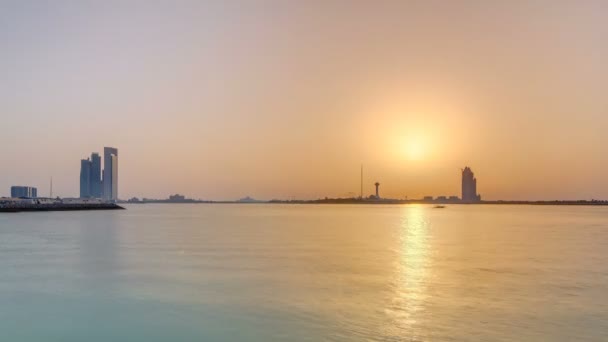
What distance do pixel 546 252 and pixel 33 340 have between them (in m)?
36.1

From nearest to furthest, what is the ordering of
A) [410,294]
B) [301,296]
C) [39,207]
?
[301,296] < [410,294] < [39,207]

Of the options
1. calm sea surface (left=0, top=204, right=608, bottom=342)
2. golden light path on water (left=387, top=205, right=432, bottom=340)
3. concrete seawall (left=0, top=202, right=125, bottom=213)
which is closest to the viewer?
calm sea surface (left=0, top=204, right=608, bottom=342)

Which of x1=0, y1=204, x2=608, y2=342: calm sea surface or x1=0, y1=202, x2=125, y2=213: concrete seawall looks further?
x1=0, y1=202, x2=125, y2=213: concrete seawall

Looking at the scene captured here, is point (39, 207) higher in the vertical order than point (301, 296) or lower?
higher

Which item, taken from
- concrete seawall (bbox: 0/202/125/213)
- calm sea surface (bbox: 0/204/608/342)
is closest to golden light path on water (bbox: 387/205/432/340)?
A: calm sea surface (bbox: 0/204/608/342)

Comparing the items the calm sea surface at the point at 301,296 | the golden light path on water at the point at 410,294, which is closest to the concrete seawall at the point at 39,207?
the calm sea surface at the point at 301,296

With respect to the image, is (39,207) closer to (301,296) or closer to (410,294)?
(301,296)

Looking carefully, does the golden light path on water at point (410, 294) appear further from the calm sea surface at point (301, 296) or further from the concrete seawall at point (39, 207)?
the concrete seawall at point (39, 207)

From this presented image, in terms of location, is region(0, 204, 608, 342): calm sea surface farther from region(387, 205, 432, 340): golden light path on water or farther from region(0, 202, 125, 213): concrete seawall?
region(0, 202, 125, 213): concrete seawall

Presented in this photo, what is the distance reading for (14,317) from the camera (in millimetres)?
17141

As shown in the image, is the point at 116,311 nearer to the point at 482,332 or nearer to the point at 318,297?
the point at 318,297

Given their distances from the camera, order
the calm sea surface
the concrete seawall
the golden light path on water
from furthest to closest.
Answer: the concrete seawall, the golden light path on water, the calm sea surface

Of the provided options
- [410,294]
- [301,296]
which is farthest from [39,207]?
[410,294]

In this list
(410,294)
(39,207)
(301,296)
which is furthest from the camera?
(39,207)
